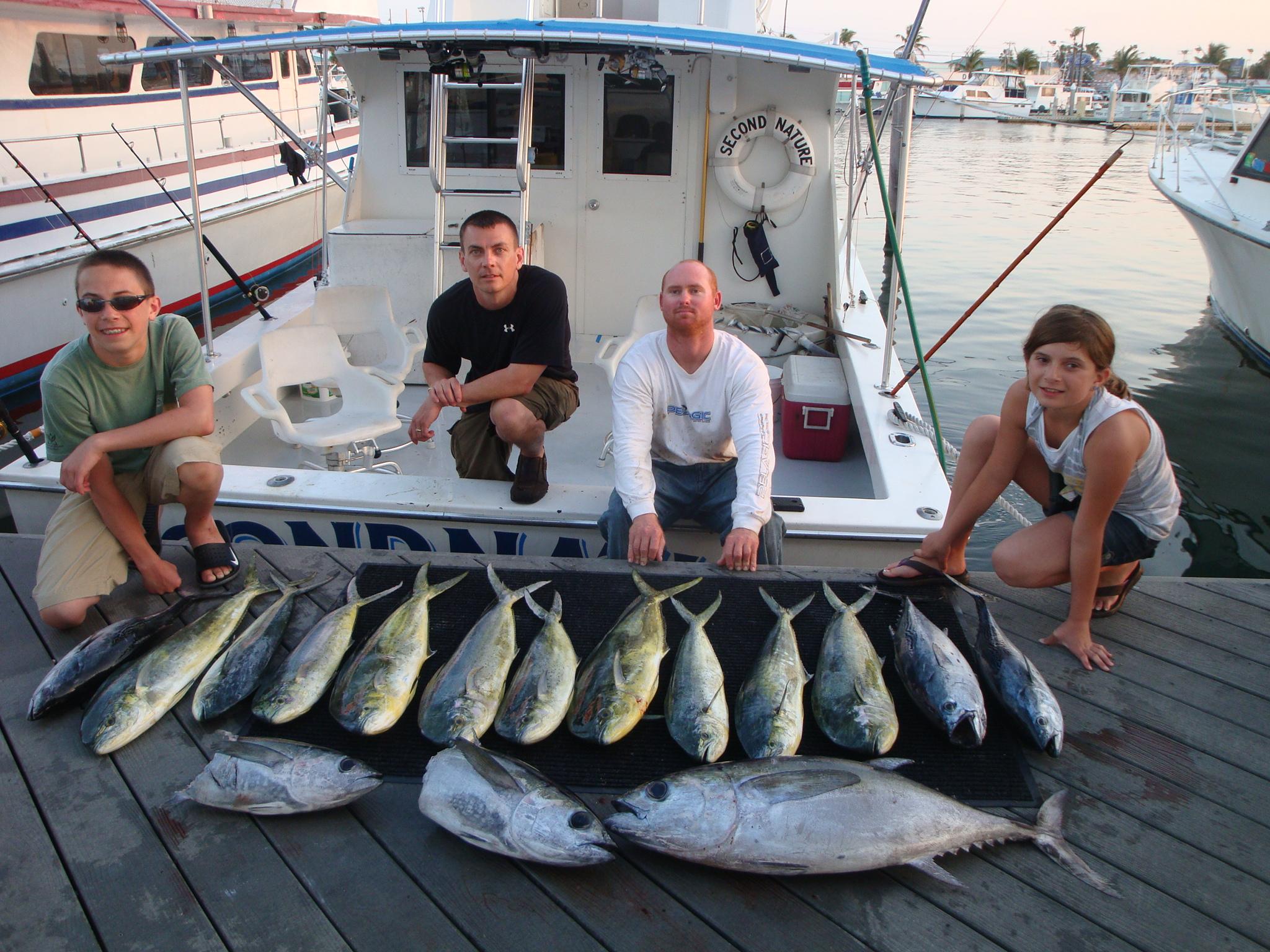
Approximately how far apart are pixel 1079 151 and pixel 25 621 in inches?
1396

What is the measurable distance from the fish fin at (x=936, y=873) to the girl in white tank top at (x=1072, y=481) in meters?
1.11

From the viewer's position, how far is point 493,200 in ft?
18.4

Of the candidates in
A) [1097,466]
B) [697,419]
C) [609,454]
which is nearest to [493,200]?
[609,454]

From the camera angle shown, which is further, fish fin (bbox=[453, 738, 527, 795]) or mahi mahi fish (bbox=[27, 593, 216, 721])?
mahi mahi fish (bbox=[27, 593, 216, 721])

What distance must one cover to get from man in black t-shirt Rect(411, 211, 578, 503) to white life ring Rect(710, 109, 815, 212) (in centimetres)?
255

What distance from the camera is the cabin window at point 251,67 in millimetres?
11858

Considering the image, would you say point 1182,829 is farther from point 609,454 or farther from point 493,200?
point 493,200

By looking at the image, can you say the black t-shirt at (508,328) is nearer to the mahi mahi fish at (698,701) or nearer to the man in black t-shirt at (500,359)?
the man in black t-shirt at (500,359)

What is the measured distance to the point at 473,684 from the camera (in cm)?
239

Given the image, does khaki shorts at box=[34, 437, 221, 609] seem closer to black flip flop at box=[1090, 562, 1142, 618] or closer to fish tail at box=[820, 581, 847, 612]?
fish tail at box=[820, 581, 847, 612]

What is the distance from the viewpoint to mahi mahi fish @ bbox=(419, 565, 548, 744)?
2.25 metres

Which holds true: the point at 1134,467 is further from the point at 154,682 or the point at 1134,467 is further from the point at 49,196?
the point at 49,196

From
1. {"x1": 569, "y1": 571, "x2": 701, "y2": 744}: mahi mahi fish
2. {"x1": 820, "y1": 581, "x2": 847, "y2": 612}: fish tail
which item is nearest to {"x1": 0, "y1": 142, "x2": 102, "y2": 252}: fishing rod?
{"x1": 569, "y1": 571, "x2": 701, "y2": 744}: mahi mahi fish

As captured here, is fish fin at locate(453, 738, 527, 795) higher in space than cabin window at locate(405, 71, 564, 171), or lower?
lower
